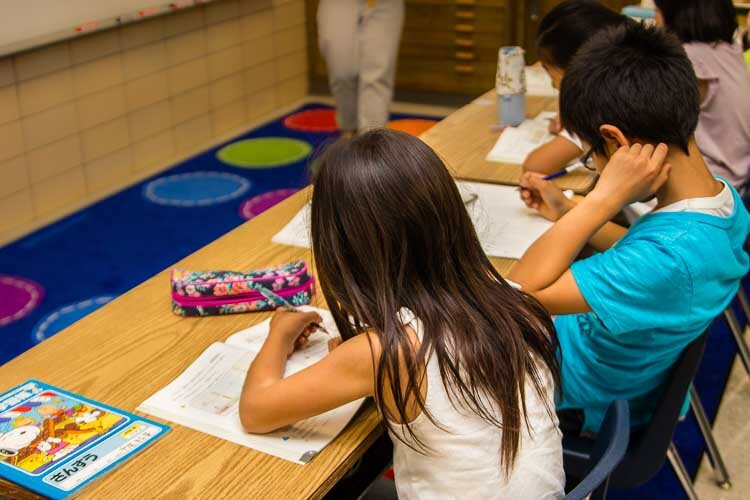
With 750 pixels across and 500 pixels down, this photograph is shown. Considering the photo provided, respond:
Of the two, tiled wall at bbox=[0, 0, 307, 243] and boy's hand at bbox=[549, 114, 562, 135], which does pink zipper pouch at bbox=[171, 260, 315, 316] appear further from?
tiled wall at bbox=[0, 0, 307, 243]

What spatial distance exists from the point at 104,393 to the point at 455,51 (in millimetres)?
3939

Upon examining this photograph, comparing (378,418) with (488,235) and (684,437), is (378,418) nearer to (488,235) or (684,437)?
(488,235)

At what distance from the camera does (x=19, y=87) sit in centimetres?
350

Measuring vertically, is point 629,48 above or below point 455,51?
above

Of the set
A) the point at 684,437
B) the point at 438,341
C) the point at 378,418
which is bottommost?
the point at 684,437

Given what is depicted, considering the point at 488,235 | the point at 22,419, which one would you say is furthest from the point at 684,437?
the point at 22,419

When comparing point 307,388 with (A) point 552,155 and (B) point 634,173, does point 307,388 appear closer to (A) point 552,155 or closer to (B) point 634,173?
(B) point 634,173

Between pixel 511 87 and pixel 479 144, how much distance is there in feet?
0.74

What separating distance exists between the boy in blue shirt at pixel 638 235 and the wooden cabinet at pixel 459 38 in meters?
3.23

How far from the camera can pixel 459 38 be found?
492 centimetres

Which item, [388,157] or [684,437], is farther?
[684,437]

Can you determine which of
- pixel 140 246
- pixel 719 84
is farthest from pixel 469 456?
pixel 140 246

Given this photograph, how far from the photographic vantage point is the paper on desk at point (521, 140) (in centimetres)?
239

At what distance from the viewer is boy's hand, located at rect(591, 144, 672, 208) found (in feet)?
4.86
